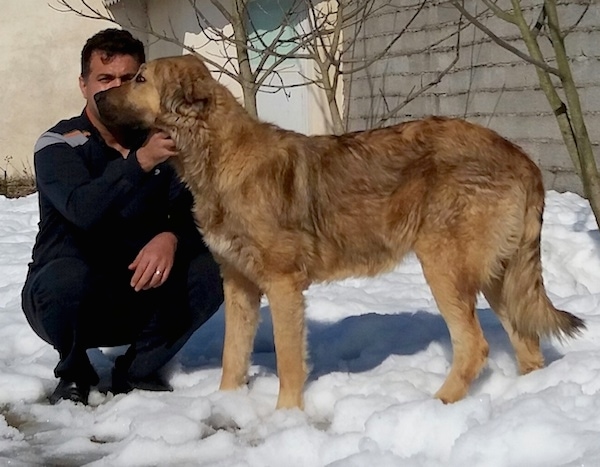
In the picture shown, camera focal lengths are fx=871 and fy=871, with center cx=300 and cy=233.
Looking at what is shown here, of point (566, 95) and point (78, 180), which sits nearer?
point (78, 180)

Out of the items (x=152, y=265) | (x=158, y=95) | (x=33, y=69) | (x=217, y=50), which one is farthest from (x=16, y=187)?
(x=158, y=95)

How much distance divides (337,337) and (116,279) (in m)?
1.32

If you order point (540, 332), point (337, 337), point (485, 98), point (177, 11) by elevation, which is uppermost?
point (177, 11)

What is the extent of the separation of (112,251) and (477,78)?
5.29 metres

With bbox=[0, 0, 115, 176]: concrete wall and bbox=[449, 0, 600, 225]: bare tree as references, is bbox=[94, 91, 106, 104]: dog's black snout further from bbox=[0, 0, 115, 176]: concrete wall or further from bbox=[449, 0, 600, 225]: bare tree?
bbox=[0, 0, 115, 176]: concrete wall

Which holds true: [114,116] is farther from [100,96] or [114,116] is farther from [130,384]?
[130,384]

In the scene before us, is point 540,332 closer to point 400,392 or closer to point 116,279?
point 400,392

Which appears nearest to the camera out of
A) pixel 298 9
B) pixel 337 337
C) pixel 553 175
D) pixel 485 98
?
pixel 337 337

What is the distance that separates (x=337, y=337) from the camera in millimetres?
4930

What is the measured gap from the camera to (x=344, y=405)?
3748 mm

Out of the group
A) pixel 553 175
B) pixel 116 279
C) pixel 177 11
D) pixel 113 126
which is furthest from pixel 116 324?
pixel 177 11

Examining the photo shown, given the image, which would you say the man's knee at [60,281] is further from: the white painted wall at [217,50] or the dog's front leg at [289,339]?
the white painted wall at [217,50]

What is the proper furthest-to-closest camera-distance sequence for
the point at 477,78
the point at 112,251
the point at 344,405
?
the point at 477,78, the point at 112,251, the point at 344,405

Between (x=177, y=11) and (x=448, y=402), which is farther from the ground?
(x=177, y=11)
